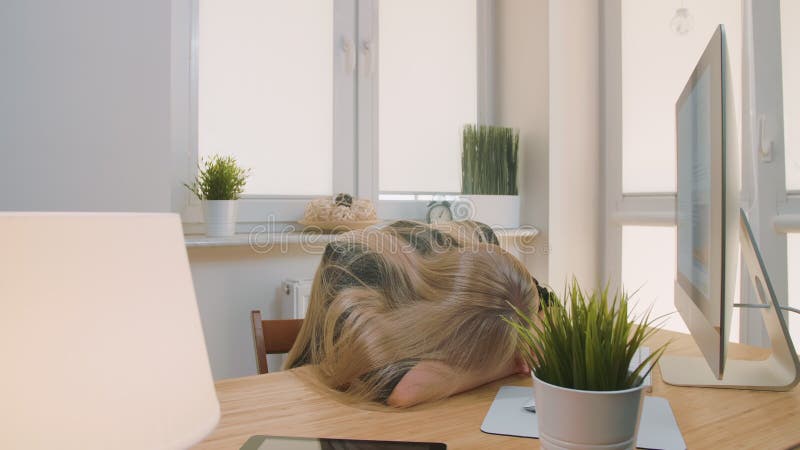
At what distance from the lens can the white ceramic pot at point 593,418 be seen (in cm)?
54

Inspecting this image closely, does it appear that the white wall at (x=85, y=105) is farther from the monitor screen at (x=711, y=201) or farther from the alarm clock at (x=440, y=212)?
the monitor screen at (x=711, y=201)

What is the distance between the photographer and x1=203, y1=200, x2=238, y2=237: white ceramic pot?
1.85 metres

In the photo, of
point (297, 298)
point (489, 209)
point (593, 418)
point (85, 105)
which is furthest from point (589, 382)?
point (489, 209)

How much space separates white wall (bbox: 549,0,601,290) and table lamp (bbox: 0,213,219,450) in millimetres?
2273

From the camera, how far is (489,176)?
2439 millimetres

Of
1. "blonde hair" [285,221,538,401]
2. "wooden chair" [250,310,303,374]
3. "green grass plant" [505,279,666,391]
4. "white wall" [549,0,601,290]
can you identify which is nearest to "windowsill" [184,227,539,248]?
"wooden chair" [250,310,303,374]

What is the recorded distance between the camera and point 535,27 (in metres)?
2.58

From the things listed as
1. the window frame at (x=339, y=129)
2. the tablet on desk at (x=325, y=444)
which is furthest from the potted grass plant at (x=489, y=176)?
the tablet on desk at (x=325, y=444)

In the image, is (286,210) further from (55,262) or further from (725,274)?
(55,262)

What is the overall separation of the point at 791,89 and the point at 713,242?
4.77 ft

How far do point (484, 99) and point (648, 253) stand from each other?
1.04 m

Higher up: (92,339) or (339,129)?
(339,129)

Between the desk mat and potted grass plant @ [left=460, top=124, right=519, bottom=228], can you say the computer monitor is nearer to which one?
the desk mat

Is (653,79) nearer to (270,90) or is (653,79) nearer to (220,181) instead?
(270,90)
